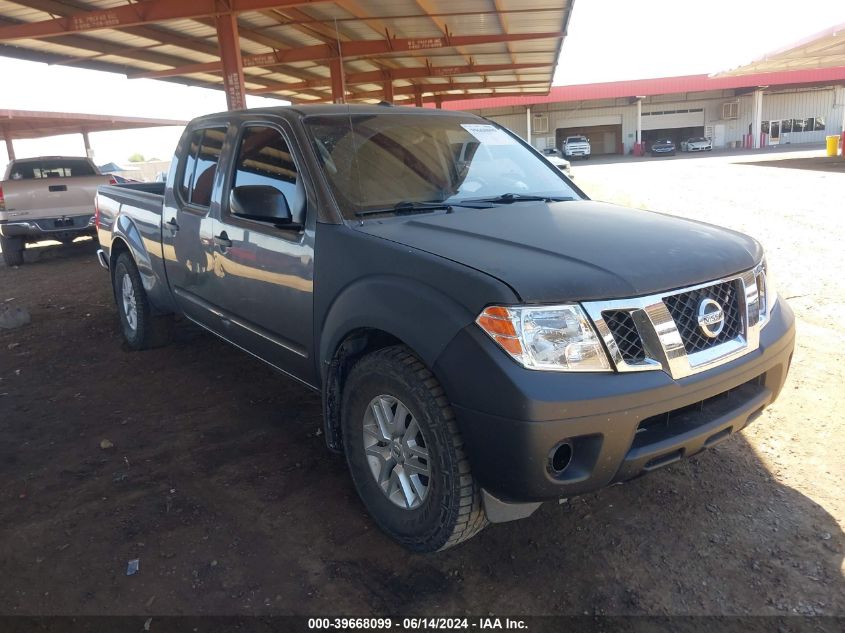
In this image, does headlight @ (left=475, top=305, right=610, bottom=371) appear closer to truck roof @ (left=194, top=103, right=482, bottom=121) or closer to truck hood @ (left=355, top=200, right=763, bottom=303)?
truck hood @ (left=355, top=200, right=763, bottom=303)

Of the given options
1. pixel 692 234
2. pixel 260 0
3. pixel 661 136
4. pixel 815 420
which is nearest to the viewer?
pixel 692 234

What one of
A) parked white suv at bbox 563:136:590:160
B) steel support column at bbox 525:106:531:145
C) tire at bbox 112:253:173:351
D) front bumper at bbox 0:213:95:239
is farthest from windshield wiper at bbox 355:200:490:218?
steel support column at bbox 525:106:531:145

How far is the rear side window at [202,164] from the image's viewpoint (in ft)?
13.7

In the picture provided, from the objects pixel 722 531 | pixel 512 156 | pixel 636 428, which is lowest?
pixel 722 531

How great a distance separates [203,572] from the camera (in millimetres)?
2750

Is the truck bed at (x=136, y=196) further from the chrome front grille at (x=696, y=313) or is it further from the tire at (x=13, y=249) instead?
the tire at (x=13, y=249)

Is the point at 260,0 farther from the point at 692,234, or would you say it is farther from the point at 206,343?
the point at 692,234

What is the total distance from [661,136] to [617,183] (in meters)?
36.8

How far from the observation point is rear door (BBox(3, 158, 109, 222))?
1096cm

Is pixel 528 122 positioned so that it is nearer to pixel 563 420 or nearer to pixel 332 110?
pixel 332 110

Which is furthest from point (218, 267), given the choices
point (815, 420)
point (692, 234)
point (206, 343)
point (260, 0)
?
point (260, 0)

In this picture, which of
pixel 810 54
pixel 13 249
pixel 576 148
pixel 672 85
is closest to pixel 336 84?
pixel 13 249

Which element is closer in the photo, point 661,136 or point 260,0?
point 260,0

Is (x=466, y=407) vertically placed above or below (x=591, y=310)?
below
